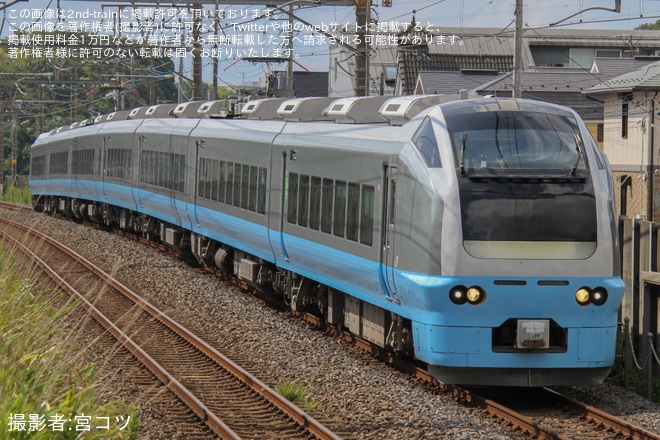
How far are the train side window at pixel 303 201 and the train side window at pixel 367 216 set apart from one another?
2215mm

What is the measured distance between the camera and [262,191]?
17297 mm

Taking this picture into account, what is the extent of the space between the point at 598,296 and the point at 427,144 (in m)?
2.06

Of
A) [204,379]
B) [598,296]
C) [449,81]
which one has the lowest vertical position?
[204,379]

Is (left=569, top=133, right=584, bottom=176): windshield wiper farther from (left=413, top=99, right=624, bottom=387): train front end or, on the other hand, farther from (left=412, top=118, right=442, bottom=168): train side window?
(left=412, top=118, right=442, bottom=168): train side window

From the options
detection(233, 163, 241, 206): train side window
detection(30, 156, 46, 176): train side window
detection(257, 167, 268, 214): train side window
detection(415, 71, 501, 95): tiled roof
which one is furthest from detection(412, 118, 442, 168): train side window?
detection(30, 156, 46, 176): train side window

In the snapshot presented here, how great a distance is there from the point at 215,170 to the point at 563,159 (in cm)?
1049

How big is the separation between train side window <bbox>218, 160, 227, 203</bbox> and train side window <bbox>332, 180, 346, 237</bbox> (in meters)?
6.18

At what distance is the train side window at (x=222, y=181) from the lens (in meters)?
19.8

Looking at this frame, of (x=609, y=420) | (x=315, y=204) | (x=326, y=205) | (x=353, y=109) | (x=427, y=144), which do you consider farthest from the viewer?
(x=315, y=204)

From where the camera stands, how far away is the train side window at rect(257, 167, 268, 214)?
56.2 feet

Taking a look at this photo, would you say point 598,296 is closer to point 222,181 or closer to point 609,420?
Result: point 609,420

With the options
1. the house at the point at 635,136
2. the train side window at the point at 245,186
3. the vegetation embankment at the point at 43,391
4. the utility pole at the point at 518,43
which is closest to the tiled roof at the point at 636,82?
the house at the point at 635,136

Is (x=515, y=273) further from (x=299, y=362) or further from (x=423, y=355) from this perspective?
(x=299, y=362)

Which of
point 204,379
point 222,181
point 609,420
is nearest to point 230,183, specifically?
point 222,181
